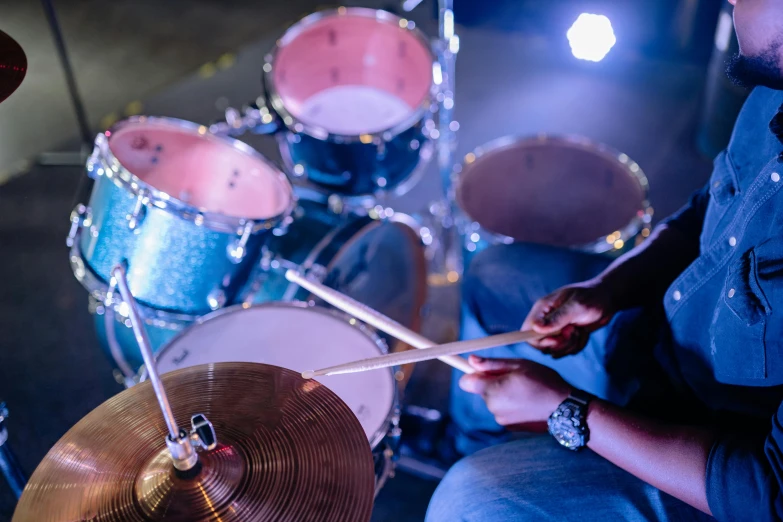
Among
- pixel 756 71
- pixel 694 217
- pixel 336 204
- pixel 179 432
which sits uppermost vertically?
pixel 756 71

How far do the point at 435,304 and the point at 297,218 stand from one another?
66cm

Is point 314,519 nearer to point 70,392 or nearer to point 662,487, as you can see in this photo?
point 662,487

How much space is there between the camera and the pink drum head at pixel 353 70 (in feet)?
6.82

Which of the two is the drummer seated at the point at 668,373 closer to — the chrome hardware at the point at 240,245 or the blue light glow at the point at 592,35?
the chrome hardware at the point at 240,245

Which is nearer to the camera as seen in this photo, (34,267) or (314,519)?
(314,519)

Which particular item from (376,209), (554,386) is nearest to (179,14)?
(376,209)

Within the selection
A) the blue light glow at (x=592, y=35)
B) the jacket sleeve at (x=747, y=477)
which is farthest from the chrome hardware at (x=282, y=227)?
the blue light glow at (x=592, y=35)

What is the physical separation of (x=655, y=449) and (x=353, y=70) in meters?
1.63

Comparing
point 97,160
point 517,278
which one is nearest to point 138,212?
point 97,160

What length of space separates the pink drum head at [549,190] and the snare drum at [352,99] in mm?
247

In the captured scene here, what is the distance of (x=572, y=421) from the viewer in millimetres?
1123

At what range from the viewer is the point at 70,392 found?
190cm

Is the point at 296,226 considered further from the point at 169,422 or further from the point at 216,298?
the point at 169,422

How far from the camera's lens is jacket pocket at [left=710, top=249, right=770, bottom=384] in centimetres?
99
